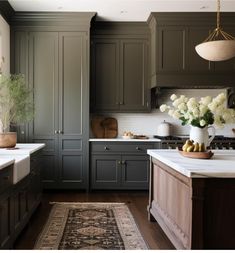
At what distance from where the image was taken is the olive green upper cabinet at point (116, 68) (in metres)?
5.43

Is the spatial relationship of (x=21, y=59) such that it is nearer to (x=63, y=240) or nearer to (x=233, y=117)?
(x=63, y=240)

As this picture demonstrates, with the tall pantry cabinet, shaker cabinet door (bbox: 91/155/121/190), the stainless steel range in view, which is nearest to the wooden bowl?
the stainless steel range

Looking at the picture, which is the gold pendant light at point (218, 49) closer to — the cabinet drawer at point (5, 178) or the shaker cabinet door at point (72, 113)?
the cabinet drawer at point (5, 178)

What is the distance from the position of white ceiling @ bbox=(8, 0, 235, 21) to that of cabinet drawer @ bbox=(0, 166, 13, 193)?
2.91 meters

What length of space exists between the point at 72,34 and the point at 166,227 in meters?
3.41

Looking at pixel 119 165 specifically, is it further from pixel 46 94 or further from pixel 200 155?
pixel 200 155

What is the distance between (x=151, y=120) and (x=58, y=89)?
5.69 ft

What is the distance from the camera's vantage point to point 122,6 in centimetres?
480

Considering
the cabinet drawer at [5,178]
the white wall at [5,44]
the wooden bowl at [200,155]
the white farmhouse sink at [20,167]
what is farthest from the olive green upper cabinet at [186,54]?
the cabinet drawer at [5,178]

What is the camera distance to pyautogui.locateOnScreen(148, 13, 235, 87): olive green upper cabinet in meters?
5.12

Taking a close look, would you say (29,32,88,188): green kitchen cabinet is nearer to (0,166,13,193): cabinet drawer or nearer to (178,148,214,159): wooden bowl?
(0,166,13,193): cabinet drawer

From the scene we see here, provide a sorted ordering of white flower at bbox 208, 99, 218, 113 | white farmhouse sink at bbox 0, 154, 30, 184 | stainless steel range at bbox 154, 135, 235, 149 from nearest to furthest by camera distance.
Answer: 1. white farmhouse sink at bbox 0, 154, 30, 184
2. white flower at bbox 208, 99, 218, 113
3. stainless steel range at bbox 154, 135, 235, 149

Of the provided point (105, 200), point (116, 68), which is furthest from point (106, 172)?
point (116, 68)

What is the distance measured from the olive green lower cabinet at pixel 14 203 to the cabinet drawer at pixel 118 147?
136 centimetres
